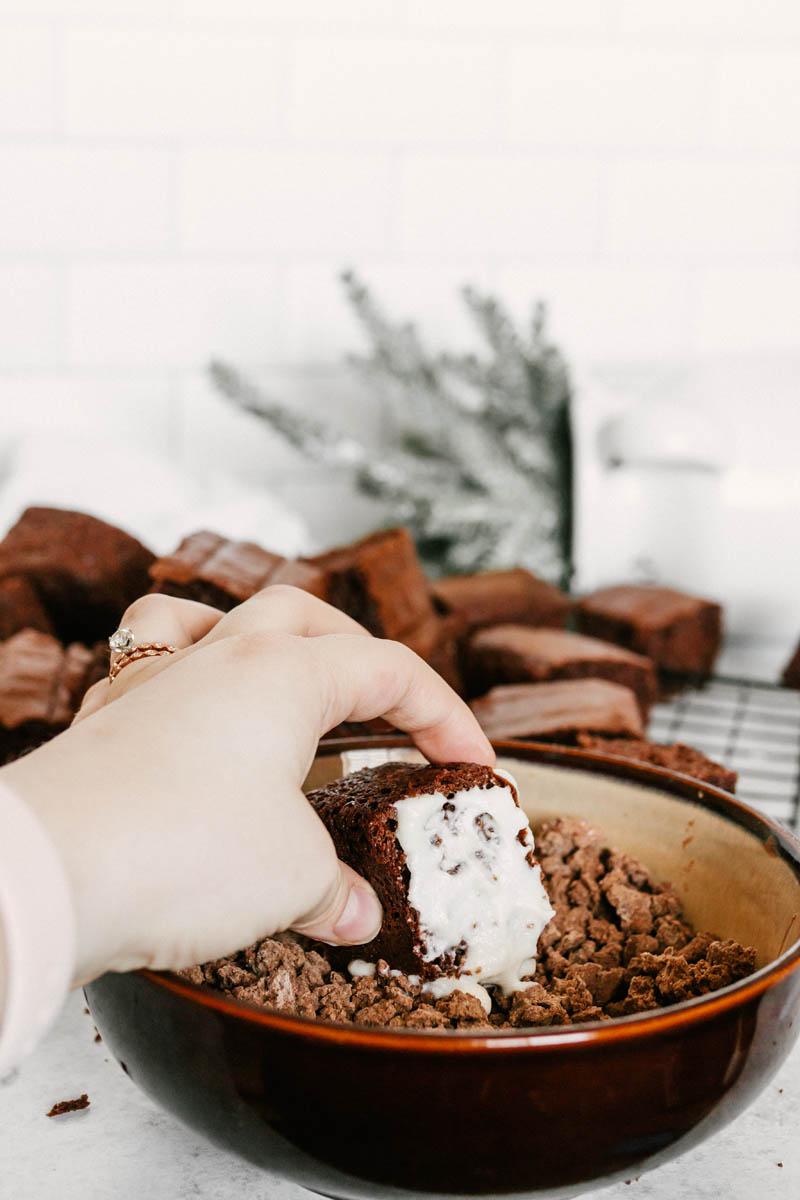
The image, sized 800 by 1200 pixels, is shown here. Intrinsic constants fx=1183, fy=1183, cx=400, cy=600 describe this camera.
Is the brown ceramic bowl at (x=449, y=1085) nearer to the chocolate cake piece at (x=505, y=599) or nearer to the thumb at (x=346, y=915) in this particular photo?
the thumb at (x=346, y=915)

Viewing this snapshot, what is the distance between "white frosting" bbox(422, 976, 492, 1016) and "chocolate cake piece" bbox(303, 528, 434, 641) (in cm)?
39

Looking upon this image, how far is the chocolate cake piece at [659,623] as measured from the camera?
128 cm

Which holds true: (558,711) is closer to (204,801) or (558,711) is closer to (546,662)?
(546,662)

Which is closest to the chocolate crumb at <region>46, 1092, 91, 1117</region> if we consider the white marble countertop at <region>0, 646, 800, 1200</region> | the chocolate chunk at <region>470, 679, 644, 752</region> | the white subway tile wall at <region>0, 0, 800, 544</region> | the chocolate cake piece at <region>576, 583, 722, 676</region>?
the white marble countertop at <region>0, 646, 800, 1200</region>

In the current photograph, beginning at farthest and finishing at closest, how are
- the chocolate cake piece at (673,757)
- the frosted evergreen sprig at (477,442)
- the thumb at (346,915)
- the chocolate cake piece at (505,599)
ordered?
the frosted evergreen sprig at (477,442) < the chocolate cake piece at (505,599) < the chocolate cake piece at (673,757) < the thumb at (346,915)

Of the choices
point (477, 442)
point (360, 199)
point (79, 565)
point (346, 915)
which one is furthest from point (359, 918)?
point (360, 199)

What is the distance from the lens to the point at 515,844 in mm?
569

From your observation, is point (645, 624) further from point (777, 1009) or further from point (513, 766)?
point (777, 1009)

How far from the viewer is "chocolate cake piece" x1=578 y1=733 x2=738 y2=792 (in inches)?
32.2

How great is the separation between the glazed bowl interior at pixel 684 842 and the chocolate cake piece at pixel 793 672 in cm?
67

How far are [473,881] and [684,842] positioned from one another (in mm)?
141

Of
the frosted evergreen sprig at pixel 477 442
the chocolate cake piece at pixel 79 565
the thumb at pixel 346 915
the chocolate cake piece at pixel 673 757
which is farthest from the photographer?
the frosted evergreen sprig at pixel 477 442

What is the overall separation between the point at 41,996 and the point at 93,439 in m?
1.38

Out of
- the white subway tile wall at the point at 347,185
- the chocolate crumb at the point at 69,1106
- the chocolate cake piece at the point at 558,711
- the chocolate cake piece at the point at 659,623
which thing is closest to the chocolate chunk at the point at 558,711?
the chocolate cake piece at the point at 558,711
